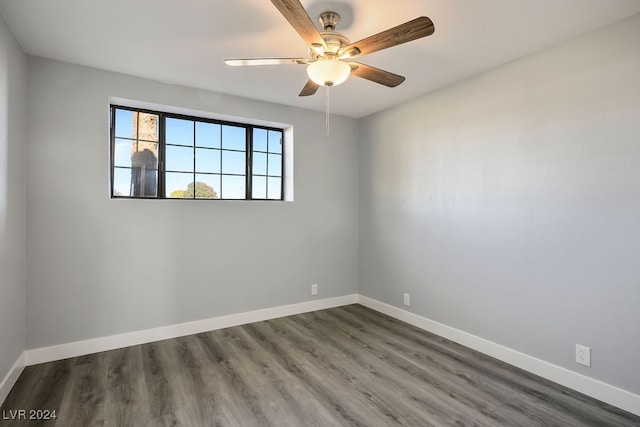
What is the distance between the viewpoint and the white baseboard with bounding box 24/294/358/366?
2.57 meters

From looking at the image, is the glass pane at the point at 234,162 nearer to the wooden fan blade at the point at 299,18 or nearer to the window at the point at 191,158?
the window at the point at 191,158

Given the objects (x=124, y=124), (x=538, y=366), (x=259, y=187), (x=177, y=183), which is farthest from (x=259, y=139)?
(x=538, y=366)

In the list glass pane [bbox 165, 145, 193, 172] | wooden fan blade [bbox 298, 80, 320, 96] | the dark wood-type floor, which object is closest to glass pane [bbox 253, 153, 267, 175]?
glass pane [bbox 165, 145, 193, 172]

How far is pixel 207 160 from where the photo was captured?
341 cm

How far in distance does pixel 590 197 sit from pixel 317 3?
7.07 feet

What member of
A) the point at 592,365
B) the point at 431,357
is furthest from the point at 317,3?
the point at 592,365

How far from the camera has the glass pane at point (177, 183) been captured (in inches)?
126

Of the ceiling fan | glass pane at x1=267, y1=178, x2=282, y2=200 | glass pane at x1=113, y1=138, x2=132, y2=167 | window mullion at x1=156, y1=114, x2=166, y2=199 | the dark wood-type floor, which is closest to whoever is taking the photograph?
the ceiling fan

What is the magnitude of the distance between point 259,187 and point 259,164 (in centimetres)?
26

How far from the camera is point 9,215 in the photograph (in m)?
2.17

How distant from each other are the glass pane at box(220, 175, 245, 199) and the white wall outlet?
3185 millimetres

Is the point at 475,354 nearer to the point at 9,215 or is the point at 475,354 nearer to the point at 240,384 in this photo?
the point at 240,384

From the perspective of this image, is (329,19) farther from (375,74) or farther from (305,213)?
(305,213)

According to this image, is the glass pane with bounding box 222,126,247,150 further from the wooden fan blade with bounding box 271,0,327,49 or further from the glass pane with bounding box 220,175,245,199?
the wooden fan blade with bounding box 271,0,327,49
